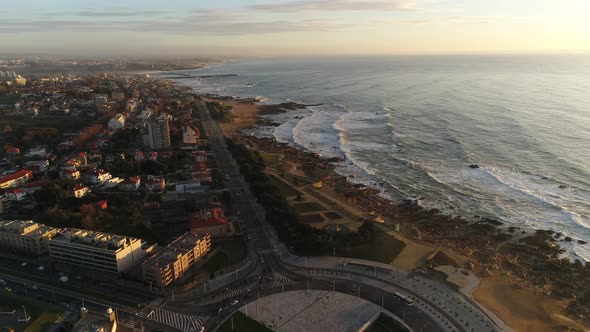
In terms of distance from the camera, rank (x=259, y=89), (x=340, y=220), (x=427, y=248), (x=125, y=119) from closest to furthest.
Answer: (x=427, y=248)
(x=340, y=220)
(x=125, y=119)
(x=259, y=89)

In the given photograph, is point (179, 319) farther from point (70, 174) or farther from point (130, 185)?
point (70, 174)

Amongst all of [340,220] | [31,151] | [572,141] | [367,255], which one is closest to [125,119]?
[31,151]

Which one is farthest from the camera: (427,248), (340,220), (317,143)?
(317,143)

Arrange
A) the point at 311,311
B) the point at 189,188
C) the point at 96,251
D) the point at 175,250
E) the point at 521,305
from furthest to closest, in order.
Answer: the point at 189,188 < the point at 175,250 < the point at 96,251 < the point at 521,305 < the point at 311,311

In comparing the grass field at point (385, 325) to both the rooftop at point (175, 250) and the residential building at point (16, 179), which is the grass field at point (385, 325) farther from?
the residential building at point (16, 179)

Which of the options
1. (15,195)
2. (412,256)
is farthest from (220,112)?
(412,256)

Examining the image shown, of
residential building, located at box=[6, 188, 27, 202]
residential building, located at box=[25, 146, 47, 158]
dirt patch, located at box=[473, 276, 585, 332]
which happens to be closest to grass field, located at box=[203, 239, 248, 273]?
dirt patch, located at box=[473, 276, 585, 332]

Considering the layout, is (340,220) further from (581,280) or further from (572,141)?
(572,141)
